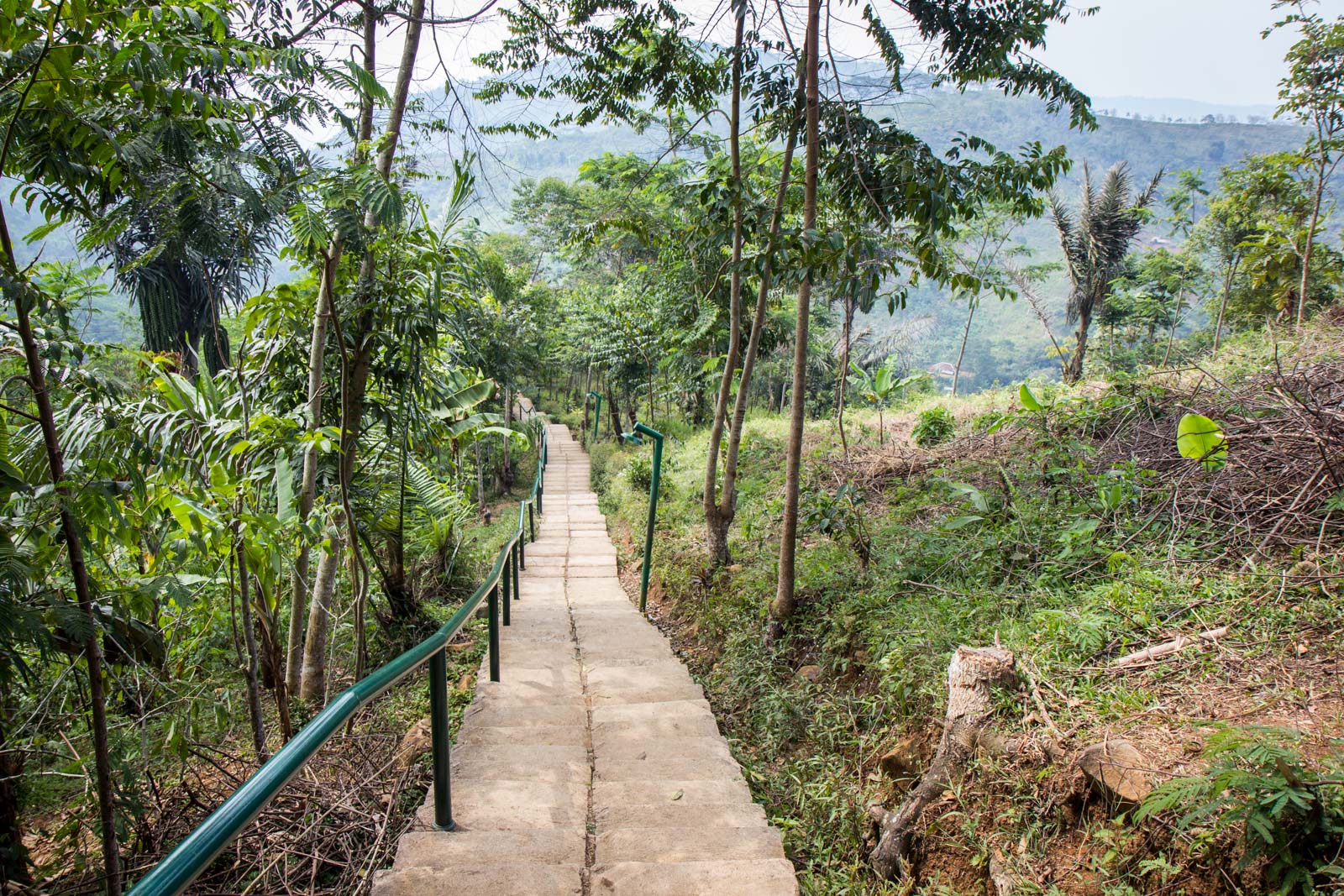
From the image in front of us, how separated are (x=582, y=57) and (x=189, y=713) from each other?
5438 millimetres

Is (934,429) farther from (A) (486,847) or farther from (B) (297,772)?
(B) (297,772)

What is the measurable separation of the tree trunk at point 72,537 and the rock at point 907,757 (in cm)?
269

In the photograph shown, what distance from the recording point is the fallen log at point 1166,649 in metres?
2.71

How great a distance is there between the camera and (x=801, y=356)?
427 cm

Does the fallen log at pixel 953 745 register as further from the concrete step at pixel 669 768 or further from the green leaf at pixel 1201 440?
the green leaf at pixel 1201 440

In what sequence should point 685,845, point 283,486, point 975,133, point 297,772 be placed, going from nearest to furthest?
point 297,772 < point 685,845 < point 283,486 < point 975,133

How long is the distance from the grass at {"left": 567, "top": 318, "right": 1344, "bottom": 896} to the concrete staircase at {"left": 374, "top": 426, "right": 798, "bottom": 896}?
12.7 inches

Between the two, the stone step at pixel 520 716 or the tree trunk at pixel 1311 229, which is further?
the tree trunk at pixel 1311 229

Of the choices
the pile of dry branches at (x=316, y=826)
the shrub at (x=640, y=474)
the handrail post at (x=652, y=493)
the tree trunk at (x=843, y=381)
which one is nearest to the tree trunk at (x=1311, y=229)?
the tree trunk at (x=843, y=381)

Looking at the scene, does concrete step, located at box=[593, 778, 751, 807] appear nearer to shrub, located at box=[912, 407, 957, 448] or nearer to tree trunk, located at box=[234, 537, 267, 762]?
tree trunk, located at box=[234, 537, 267, 762]

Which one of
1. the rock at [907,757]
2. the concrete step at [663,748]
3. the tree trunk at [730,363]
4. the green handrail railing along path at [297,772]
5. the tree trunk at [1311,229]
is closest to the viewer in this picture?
the green handrail railing along path at [297,772]

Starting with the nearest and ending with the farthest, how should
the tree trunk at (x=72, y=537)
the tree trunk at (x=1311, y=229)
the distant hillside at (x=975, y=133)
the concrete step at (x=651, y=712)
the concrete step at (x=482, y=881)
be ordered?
the tree trunk at (x=72, y=537) < the concrete step at (x=482, y=881) < the concrete step at (x=651, y=712) < the distant hillside at (x=975, y=133) < the tree trunk at (x=1311, y=229)

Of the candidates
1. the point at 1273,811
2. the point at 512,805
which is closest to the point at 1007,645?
the point at 1273,811

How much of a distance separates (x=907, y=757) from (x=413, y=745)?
2.21 meters
